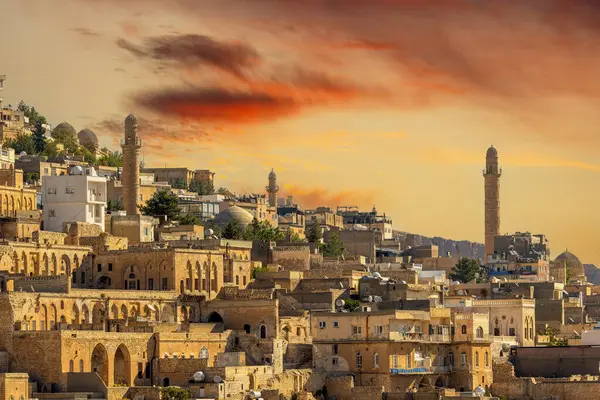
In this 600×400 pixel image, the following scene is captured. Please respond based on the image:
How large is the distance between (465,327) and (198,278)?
1168 cm

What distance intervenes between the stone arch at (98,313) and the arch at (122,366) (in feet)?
13.4

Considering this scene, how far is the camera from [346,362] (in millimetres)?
72438

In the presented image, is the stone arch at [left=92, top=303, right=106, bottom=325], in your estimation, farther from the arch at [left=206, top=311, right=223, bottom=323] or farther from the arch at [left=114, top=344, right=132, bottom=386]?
the arch at [left=206, top=311, right=223, bottom=323]

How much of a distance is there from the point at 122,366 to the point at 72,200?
739 inches

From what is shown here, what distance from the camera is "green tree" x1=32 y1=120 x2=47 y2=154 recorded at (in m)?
122

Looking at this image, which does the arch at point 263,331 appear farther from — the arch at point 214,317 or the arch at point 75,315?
the arch at point 75,315

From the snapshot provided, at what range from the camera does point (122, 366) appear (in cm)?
6819

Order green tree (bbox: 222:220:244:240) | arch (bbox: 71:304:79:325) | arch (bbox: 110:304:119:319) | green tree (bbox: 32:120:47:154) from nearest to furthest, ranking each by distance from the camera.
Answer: arch (bbox: 71:304:79:325) → arch (bbox: 110:304:119:319) → green tree (bbox: 222:220:244:240) → green tree (bbox: 32:120:47:154)

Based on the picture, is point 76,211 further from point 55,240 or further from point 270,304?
point 270,304

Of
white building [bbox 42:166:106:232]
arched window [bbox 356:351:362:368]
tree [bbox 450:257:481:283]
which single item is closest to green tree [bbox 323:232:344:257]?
tree [bbox 450:257:481:283]

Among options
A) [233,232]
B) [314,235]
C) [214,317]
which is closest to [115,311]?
[214,317]

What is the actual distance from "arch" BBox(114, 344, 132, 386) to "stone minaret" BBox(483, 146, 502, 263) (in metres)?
57.5

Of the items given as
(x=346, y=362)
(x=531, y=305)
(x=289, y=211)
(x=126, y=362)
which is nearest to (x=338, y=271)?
(x=531, y=305)

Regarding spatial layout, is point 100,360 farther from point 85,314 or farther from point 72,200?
point 72,200
